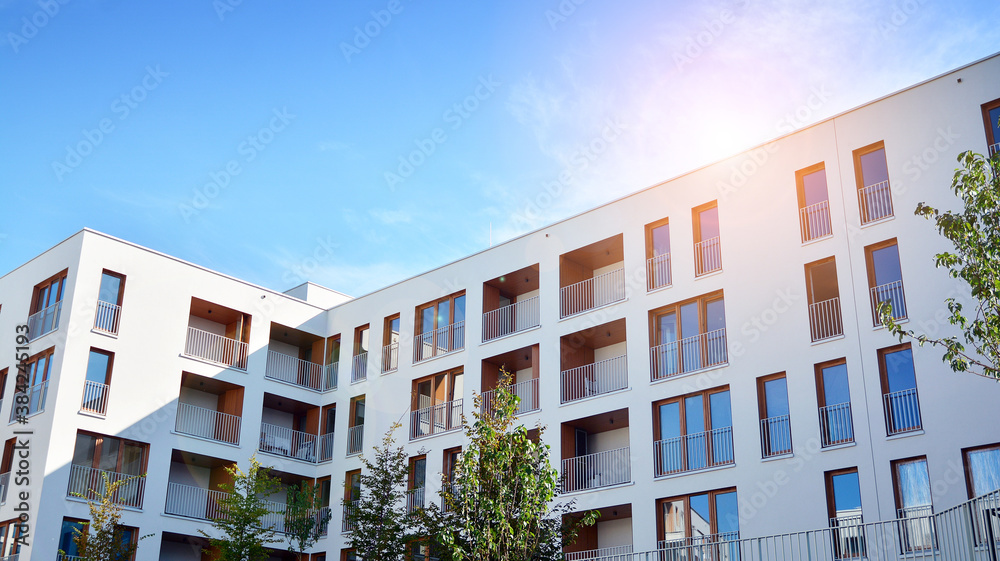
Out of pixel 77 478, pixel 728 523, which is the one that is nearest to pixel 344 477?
pixel 77 478

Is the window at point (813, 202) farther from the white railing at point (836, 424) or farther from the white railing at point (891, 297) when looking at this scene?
the white railing at point (836, 424)

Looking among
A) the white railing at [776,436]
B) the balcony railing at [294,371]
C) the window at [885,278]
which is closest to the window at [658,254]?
the white railing at [776,436]

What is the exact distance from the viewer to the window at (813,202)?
26734 mm

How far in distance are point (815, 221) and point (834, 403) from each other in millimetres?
5185

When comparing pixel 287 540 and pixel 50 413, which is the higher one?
pixel 50 413

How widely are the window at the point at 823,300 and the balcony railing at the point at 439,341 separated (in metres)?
13.1

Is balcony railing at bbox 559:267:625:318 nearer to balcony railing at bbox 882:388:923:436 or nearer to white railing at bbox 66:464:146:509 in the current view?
balcony railing at bbox 882:388:923:436

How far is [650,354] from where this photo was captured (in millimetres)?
29359

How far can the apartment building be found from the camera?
24.3 meters

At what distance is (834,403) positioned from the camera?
82.4 ft

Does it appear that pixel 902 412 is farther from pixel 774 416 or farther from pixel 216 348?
pixel 216 348

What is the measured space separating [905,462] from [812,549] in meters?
3.42

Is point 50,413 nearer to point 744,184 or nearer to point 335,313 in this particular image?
point 335,313

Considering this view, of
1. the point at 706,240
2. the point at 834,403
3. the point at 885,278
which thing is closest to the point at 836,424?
the point at 834,403
